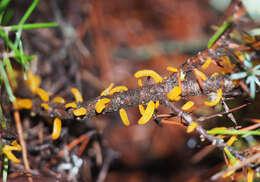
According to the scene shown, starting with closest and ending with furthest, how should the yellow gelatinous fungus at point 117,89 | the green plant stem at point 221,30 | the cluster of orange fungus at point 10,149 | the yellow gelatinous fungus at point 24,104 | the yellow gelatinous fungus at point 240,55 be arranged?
the green plant stem at point 221,30 < the yellow gelatinous fungus at point 240,55 < the cluster of orange fungus at point 10,149 < the yellow gelatinous fungus at point 117,89 < the yellow gelatinous fungus at point 24,104

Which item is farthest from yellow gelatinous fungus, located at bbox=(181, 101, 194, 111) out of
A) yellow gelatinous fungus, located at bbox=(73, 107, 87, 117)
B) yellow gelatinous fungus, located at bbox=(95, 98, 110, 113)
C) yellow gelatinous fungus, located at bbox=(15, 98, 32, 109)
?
yellow gelatinous fungus, located at bbox=(15, 98, 32, 109)

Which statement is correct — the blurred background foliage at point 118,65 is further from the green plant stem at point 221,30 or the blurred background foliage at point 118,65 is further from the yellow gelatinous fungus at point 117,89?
the yellow gelatinous fungus at point 117,89

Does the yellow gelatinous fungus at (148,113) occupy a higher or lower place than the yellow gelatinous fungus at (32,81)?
lower

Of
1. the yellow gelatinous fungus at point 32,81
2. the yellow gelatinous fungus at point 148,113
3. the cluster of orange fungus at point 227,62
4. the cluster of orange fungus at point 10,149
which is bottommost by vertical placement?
the cluster of orange fungus at point 10,149

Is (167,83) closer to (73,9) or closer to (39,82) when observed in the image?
(39,82)

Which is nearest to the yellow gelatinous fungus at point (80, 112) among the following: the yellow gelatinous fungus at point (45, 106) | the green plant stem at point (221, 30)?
the yellow gelatinous fungus at point (45, 106)

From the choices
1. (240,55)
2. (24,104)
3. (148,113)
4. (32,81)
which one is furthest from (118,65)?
(240,55)

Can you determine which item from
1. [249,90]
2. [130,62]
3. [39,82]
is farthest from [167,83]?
[130,62]
